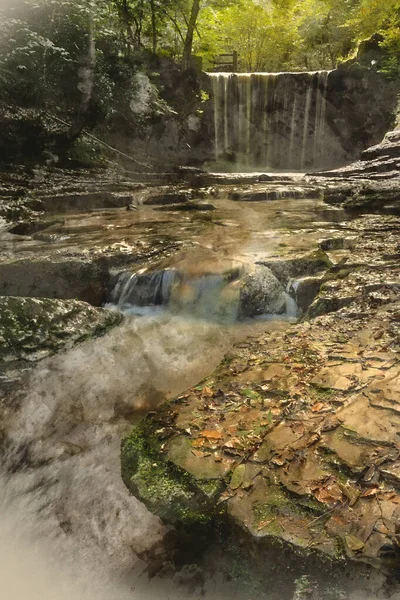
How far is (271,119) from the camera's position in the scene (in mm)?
23469

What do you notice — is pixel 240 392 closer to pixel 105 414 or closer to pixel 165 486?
pixel 165 486

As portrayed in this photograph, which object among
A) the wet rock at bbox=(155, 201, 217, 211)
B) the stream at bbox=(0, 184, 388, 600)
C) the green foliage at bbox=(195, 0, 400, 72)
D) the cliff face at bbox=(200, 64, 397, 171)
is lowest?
the stream at bbox=(0, 184, 388, 600)

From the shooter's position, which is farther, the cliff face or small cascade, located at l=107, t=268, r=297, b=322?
the cliff face

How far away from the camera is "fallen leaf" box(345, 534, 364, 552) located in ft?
7.53

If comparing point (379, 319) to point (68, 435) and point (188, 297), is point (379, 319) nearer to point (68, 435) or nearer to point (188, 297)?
point (188, 297)

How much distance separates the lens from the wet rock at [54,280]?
6.57 m

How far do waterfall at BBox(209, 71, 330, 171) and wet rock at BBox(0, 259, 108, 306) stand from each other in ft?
60.1

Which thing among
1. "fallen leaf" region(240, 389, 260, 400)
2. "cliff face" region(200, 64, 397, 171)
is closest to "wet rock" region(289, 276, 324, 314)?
"fallen leaf" region(240, 389, 260, 400)

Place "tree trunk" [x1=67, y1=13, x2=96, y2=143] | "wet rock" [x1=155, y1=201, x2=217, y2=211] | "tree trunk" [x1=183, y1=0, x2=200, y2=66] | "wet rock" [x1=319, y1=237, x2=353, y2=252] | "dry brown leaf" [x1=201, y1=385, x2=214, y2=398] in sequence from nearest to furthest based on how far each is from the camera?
"dry brown leaf" [x1=201, y1=385, x2=214, y2=398], "wet rock" [x1=319, y1=237, x2=353, y2=252], "wet rock" [x1=155, y1=201, x2=217, y2=211], "tree trunk" [x1=67, y1=13, x2=96, y2=143], "tree trunk" [x1=183, y1=0, x2=200, y2=66]

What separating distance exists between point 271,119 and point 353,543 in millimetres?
24541

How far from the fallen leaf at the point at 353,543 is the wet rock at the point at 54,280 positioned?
5.32m

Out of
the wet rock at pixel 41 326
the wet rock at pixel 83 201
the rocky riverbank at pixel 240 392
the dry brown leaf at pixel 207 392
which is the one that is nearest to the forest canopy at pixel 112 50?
the wet rock at pixel 83 201

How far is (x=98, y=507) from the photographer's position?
2.95 meters

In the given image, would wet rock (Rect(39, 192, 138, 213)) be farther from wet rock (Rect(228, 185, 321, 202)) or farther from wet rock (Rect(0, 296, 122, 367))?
wet rock (Rect(0, 296, 122, 367))
